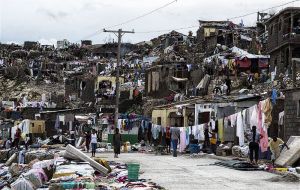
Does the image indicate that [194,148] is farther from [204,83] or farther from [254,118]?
[204,83]

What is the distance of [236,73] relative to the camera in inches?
1735

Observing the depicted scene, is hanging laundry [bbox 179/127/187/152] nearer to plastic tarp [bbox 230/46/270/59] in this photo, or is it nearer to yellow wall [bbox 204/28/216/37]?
plastic tarp [bbox 230/46/270/59]

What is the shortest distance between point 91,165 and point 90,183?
4.51 meters

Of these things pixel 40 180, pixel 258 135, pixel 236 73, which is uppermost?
pixel 236 73

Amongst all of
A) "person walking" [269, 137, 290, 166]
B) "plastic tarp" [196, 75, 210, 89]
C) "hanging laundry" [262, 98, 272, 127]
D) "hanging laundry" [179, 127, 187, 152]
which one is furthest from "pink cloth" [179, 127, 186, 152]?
"plastic tarp" [196, 75, 210, 89]

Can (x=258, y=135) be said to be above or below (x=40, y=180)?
above

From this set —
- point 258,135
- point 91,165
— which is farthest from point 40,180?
point 258,135

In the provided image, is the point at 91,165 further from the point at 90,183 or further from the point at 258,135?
the point at 258,135

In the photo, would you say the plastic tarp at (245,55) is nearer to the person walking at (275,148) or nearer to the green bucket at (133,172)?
the person walking at (275,148)

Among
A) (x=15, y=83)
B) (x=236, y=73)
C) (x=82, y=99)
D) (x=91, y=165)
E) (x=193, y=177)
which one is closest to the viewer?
(x=193, y=177)

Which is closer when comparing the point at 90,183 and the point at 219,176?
the point at 90,183

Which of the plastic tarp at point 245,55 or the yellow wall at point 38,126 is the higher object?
the plastic tarp at point 245,55

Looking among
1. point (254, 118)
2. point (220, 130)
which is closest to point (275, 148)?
point (254, 118)

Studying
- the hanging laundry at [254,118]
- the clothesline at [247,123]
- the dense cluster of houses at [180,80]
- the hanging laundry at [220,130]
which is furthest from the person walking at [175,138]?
the hanging laundry at [254,118]
